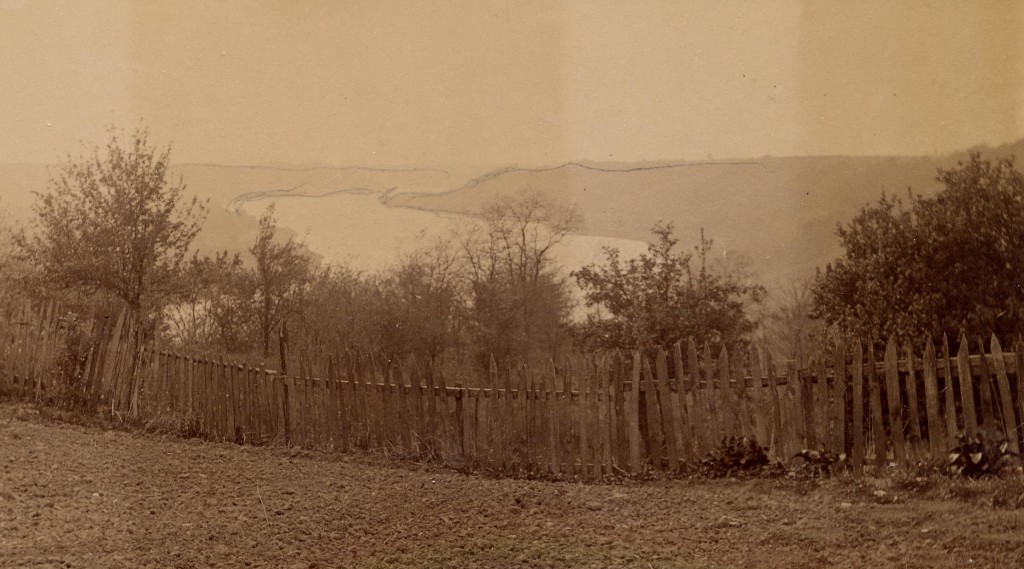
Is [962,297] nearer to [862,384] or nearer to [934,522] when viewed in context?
[862,384]

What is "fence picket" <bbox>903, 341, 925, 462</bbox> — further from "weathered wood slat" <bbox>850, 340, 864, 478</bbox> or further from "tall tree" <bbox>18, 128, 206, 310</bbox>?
"tall tree" <bbox>18, 128, 206, 310</bbox>

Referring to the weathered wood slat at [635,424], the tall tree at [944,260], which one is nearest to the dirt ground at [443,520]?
the weathered wood slat at [635,424]

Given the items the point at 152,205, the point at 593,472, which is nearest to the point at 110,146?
the point at 152,205

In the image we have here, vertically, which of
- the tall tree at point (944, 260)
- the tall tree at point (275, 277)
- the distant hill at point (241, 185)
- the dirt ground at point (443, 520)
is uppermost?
the distant hill at point (241, 185)

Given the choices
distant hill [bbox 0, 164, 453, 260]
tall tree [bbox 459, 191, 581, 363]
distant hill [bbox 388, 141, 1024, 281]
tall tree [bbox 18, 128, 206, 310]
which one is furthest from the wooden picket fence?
tall tree [bbox 459, 191, 581, 363]

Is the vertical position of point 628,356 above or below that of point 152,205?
below

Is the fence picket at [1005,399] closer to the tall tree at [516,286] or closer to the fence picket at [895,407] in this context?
the fence picket at [895,407]

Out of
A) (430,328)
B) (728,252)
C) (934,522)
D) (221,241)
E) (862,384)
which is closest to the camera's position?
(934,522)
